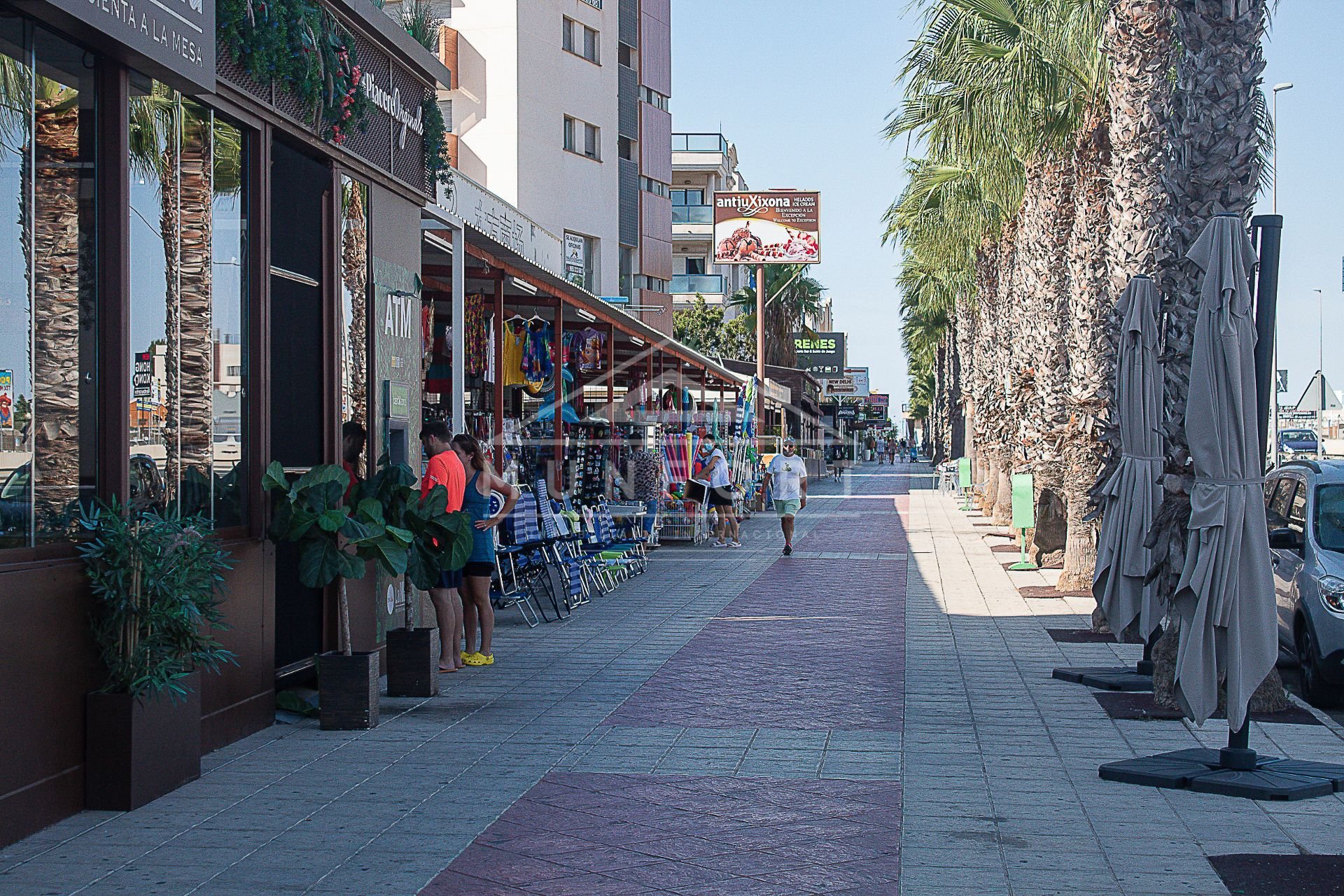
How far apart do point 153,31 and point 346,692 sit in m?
3.82

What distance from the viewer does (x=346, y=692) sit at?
8.02 meters

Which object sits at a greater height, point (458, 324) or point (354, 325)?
point (458, 324)

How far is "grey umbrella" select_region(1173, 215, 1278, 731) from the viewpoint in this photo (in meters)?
6.73

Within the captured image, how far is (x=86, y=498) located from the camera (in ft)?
20.7

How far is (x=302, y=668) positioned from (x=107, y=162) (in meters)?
3.66

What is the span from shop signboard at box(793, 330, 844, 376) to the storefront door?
55.4 meters

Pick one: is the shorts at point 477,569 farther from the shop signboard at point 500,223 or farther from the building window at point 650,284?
the building window at point 650,284

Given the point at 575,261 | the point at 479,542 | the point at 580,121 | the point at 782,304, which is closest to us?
the point at 479,542

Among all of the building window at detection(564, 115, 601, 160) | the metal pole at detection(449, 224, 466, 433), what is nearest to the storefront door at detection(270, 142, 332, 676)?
the metal pole at detection(449, 224, 466, 433)

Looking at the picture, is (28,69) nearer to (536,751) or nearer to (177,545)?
(177,545)

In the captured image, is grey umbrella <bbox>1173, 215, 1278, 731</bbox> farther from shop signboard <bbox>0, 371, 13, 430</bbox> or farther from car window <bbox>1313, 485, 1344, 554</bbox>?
shop signboard <bbox>0, 371, 13, 430</bbox>

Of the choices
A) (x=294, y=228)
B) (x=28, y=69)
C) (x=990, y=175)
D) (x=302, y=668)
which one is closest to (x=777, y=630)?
(x=302, y=668)

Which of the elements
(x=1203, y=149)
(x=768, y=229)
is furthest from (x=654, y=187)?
(x=1203, y=149)

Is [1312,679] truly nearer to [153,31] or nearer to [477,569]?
[477,569]
